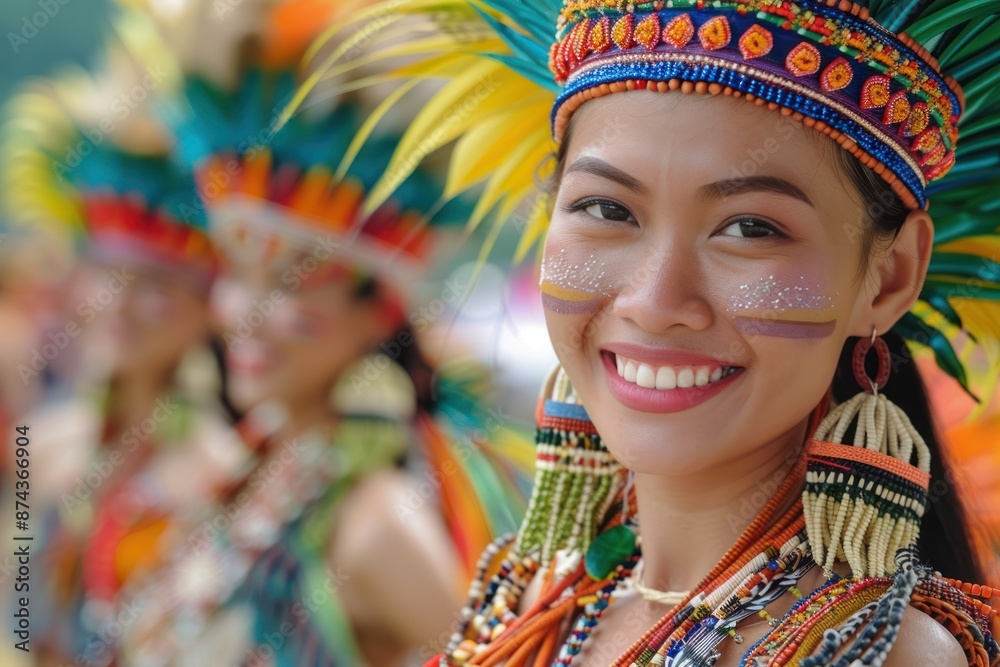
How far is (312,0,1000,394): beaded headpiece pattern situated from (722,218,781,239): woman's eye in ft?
0.52

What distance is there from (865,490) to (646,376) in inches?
14.1

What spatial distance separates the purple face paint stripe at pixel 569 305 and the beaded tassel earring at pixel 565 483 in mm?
264

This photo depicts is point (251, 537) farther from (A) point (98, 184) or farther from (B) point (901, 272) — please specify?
(B) point (901, 272)

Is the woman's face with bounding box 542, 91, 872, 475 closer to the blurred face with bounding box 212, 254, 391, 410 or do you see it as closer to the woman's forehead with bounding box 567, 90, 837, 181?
the woman's forehead with bounding box 567, 90, 837, 181

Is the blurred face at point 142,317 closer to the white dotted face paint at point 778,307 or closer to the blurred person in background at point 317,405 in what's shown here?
the blurred person in background at point 317,405

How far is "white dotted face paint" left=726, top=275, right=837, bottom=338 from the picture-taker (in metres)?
1.55

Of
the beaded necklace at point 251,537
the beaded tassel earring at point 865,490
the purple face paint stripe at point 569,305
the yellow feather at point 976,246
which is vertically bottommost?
the beaded necklace at point 251,537

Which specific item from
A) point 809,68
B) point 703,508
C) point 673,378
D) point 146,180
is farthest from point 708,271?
point 146,180

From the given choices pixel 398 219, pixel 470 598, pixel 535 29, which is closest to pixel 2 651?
pixel 398 219

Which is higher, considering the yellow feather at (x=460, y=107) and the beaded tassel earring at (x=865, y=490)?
the yellow feather at (x=460, y=107)

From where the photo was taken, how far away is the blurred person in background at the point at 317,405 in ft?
10.8

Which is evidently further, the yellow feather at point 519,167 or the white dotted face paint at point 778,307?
the yellow feather at point 519,167

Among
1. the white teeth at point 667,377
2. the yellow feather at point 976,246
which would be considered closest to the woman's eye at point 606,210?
the white teeth at point 667,377

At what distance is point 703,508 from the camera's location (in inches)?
71.2
